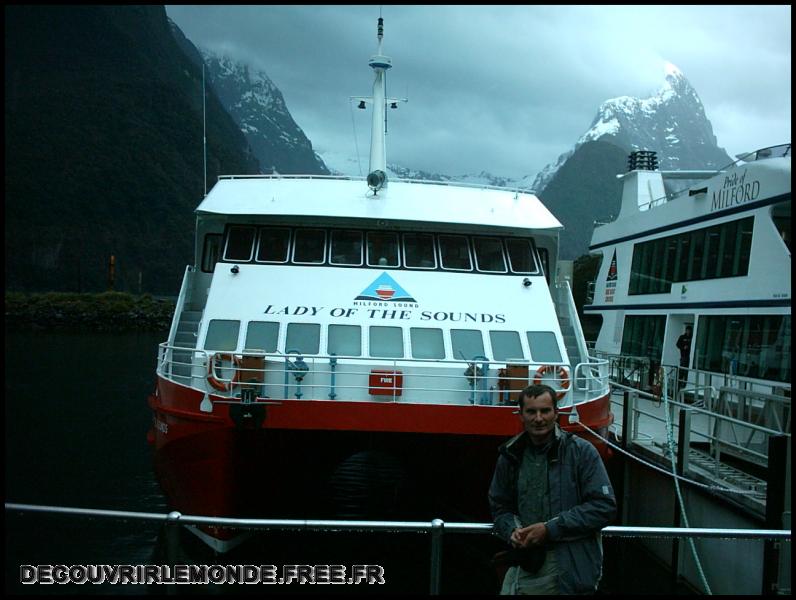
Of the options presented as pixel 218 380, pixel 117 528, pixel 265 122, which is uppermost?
pixel 265 122

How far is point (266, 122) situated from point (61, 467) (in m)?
147

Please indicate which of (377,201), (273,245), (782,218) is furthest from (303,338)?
(782,218)

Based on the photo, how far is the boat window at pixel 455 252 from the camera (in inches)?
460

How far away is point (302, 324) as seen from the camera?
10.2 m

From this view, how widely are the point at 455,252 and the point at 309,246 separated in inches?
89.9

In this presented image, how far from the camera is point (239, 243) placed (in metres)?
11.5

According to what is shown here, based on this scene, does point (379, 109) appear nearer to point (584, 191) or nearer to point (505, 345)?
point (505, 345)

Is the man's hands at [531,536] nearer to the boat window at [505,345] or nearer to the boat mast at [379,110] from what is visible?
the boat window at [505,345]

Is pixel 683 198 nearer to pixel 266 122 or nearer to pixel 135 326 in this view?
pixel 135 326

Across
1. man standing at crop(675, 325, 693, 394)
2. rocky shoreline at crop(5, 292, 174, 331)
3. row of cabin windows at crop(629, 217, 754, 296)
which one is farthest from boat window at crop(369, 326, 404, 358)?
rocky shoreline at crop(5, 292, 174, 331)

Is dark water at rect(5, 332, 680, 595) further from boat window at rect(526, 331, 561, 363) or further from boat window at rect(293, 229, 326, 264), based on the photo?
boat window at rect(293, 229, 326, 264)

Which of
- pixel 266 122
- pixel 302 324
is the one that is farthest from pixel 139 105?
pixel 302 324

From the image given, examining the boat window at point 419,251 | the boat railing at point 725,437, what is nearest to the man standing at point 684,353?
the boat railing at point 725,437

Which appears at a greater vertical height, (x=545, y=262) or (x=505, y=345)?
(x=545, y=262)
